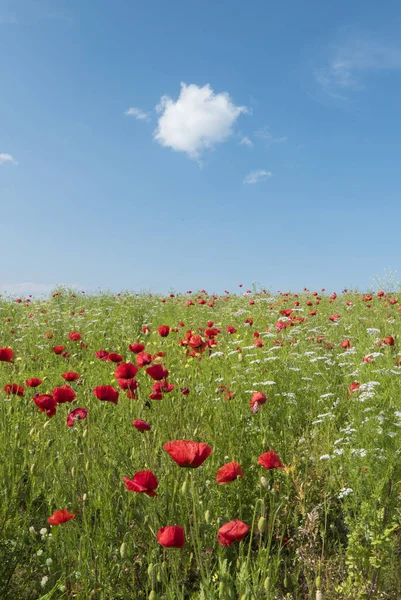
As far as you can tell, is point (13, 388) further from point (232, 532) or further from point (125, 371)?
point (232, 532)

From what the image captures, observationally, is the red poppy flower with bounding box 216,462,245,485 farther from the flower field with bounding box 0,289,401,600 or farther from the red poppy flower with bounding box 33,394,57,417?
the red poppy flower with bounding box 33,394,57,417

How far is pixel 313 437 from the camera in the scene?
3547 millimetres

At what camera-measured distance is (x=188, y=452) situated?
1.71 meters

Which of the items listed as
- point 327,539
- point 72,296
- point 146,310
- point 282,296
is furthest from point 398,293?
point 327,539

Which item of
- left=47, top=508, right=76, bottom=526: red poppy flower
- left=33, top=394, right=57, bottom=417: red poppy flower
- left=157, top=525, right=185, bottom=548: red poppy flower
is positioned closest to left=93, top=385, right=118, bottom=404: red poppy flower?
left=33, top=394, right=57, bottom=417: red poppy flower

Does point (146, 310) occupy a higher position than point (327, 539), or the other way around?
point (146, 310)

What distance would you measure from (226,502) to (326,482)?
2.60 ft

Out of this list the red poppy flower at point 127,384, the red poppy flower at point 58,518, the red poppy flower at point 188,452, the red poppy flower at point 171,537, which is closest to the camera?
the red poppy flower at point 171,537

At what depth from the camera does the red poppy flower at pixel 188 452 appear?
66.9 inches

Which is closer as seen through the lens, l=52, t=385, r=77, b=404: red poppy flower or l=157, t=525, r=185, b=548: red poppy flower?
l=157, t=525, r=185, b=548: red poppy flower

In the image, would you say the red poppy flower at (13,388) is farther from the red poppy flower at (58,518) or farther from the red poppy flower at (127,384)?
the red poppy flower at (58,518)

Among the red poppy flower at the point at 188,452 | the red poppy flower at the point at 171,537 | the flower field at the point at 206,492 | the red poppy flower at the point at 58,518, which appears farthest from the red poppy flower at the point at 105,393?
the red poppy flower at the point at 171,537

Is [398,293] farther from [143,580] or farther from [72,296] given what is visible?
[143,580]

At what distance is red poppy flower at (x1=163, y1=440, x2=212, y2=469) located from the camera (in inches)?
66.9
